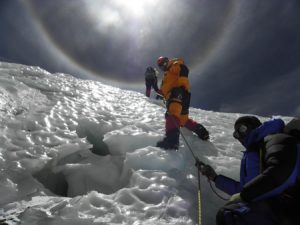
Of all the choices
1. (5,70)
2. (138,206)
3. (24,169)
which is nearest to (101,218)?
(138,206)

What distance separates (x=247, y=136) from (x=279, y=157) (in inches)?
32.5

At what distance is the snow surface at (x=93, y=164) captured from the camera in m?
4.55

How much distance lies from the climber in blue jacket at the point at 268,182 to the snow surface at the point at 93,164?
3.94 ft

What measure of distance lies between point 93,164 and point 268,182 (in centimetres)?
428

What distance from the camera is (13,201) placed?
473cm

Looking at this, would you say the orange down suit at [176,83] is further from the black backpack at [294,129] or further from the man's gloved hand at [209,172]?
the black backpack at [294,129]

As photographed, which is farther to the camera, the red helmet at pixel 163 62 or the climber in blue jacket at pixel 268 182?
the red helmet at pixel 163 62

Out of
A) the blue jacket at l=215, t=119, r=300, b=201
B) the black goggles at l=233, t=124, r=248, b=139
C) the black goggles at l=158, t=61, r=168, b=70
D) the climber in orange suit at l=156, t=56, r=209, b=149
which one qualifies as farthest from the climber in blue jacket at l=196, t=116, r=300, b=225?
the black goggles at l=158, t=61, r=168, b=70

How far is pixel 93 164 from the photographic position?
666cm

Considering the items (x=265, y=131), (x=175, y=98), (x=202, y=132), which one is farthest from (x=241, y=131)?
(x=202, y=132)

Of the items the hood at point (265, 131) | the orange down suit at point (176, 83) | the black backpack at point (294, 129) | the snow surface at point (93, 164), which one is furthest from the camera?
the orange down suit at point (176, 83)

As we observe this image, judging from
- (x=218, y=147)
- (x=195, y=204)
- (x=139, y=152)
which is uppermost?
Result: (x=218, y=147)

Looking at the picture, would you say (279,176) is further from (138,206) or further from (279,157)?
(138,206)

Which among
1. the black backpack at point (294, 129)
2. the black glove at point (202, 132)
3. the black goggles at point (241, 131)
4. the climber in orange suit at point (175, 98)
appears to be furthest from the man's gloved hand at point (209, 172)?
the black glove at point (202, 132)
